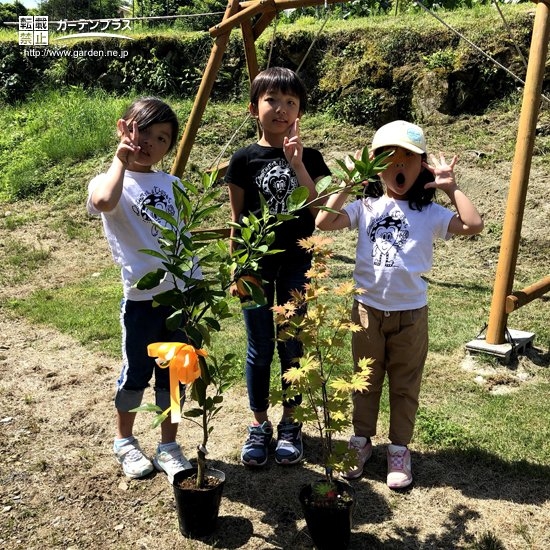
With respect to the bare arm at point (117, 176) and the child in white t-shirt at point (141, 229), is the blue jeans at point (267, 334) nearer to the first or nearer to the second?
the child in white t-shirt at point (141, 229)

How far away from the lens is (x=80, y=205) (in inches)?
340

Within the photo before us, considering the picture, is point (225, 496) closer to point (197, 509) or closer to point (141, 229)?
point (197, 509)

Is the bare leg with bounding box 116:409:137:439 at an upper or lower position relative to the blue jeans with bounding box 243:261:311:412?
lower

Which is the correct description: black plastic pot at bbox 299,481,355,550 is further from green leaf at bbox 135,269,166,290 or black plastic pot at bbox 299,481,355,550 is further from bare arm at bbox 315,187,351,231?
bare arm at bbox 315,187,351,231

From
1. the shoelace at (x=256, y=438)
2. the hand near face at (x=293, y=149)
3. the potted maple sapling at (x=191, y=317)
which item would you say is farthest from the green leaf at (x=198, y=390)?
the hand near face at (x=293, y=149)

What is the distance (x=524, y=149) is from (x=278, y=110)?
1700mm

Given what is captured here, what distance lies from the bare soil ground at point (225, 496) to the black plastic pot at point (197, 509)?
4 centimetres

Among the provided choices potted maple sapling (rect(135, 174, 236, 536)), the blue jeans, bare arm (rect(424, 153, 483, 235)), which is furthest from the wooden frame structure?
potted maple sapling (rect(135, 174, 236, 536))

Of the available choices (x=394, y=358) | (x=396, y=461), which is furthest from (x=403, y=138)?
(x=396, y=461)

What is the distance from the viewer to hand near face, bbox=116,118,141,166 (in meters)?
2.12

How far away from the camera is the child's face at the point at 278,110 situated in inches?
94.9

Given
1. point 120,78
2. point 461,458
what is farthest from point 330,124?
point 461,458

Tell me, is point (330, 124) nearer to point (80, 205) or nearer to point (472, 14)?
point (472, 14)

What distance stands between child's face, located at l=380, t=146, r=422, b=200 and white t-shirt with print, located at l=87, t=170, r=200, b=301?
833 millimetres
